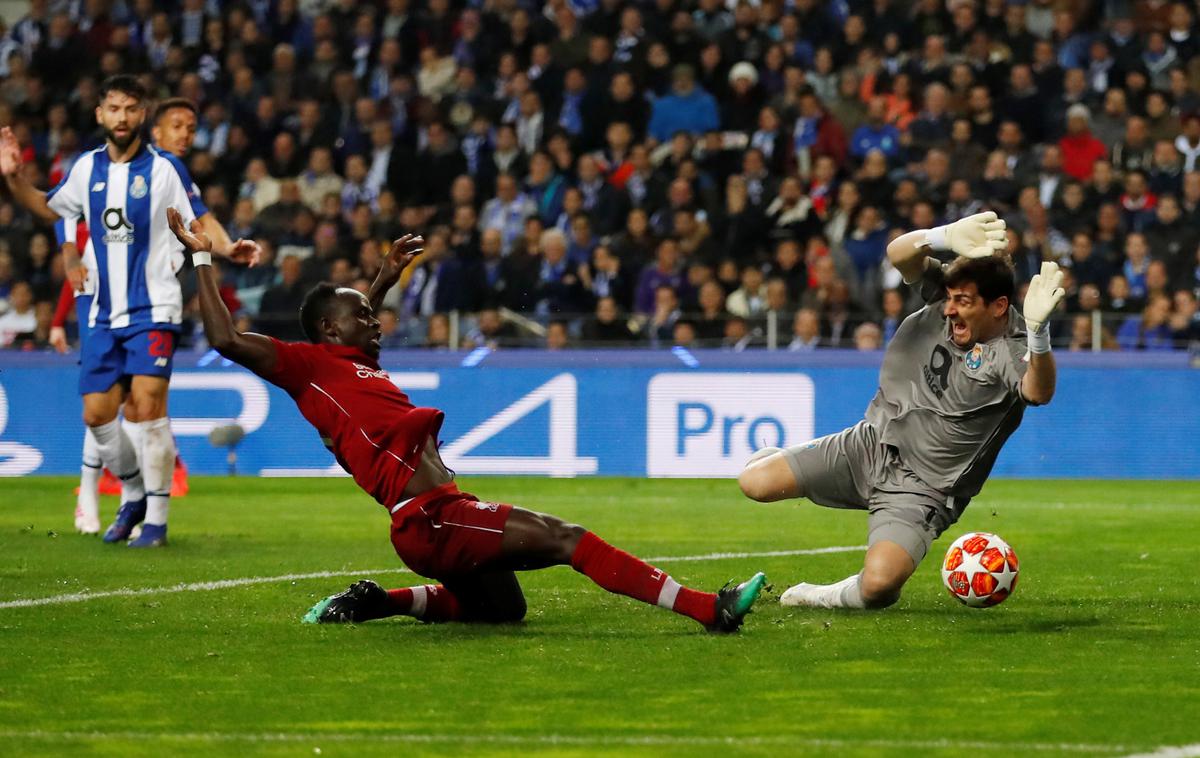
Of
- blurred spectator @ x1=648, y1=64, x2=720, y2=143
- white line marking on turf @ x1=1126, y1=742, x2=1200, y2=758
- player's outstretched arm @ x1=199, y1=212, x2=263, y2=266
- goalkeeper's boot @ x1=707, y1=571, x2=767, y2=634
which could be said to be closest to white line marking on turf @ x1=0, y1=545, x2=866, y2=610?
player's outstretched arm @ x1=199, y1=212, x2=263, y2=266

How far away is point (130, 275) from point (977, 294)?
16.1ft

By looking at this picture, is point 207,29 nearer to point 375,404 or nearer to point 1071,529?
point 1071,529

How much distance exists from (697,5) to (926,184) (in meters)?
4.36

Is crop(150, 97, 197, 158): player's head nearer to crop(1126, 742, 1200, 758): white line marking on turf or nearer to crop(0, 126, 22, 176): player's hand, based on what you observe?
crop(0, 126, 22, 176): player's hand

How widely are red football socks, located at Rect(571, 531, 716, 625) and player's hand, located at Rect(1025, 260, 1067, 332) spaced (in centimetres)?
151

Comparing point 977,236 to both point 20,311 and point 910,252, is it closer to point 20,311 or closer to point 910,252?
point 910,252

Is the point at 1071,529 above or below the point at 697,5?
below

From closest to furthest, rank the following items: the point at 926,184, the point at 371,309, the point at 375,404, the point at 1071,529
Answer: the point at 375,404 < the point at 371,309 < the point at 1071,529 < the point at 926,184

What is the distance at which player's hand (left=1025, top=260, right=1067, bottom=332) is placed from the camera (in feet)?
21.5

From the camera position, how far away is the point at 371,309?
7.00m

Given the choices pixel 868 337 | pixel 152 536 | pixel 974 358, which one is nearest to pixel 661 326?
pixel 868 337

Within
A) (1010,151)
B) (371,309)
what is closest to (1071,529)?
(371,309)

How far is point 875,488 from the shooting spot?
7527 mm

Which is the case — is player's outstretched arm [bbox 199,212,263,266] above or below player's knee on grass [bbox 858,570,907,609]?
above
